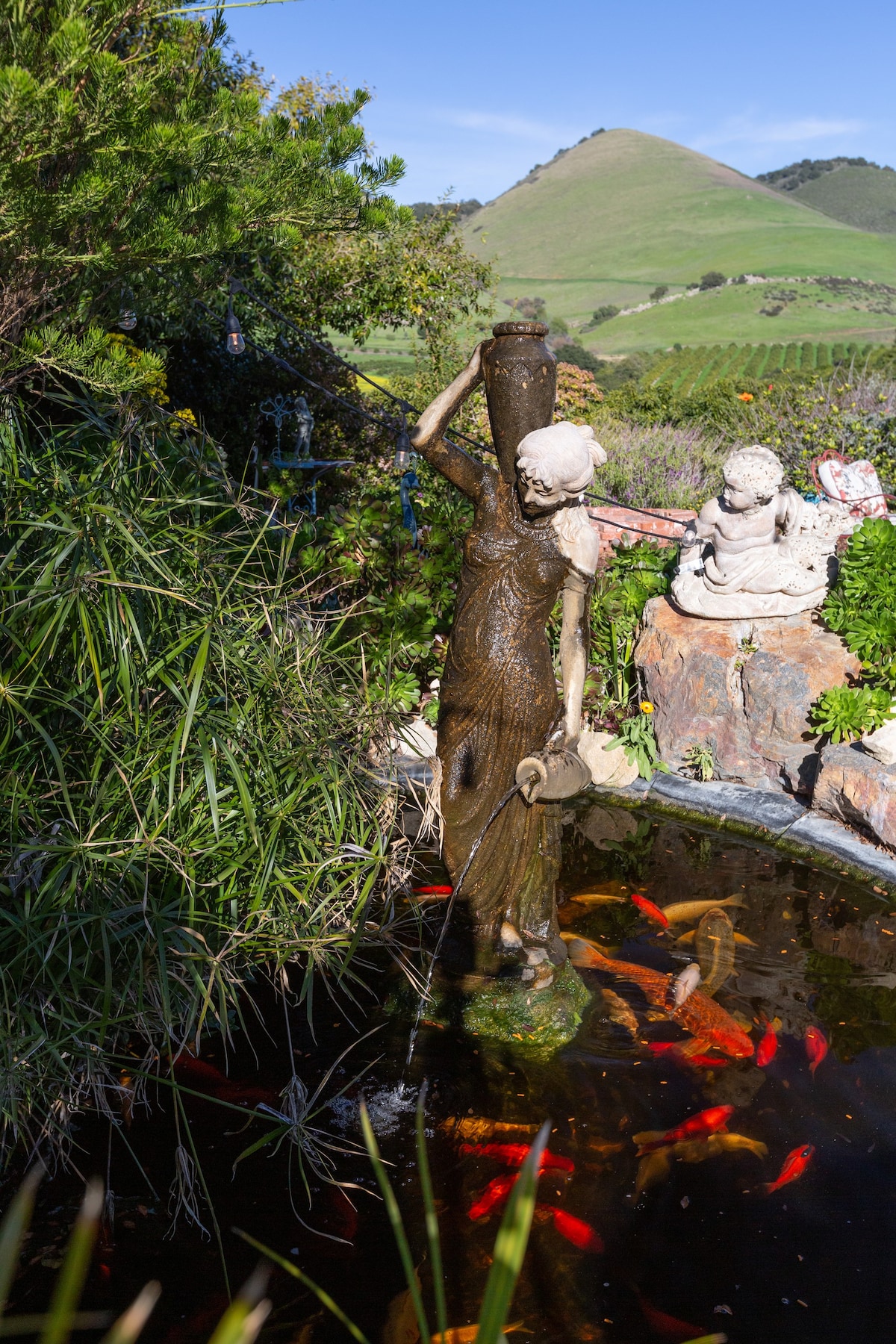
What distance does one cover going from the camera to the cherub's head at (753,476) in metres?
5.24

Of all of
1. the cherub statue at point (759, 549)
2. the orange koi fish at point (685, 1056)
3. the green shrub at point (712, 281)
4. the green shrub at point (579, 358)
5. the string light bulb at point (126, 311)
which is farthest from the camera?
the green shrub at point (712, 281)

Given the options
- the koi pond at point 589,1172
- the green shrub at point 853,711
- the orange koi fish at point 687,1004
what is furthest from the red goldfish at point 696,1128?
the green shrub at point 853,711

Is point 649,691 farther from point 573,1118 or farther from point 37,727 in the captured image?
point 37,727

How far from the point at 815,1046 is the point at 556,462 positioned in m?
2.10

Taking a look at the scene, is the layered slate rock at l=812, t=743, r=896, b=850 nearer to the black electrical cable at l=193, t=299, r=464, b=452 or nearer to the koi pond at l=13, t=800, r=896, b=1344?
the koi pond at l=13, t=800, r=896, b=1344

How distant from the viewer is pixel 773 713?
5.06m

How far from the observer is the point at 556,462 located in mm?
2730

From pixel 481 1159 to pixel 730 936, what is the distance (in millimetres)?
1588

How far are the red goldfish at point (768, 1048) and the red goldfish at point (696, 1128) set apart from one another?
29 cm

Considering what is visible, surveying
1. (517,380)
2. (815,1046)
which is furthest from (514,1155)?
(517,380)

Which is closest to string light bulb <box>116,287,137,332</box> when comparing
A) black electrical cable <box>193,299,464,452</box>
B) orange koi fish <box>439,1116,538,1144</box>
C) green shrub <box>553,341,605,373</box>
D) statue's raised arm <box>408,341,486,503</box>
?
black electrical cable <box>193,299,464,452</box>

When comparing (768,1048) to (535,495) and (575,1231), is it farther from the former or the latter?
(535,495)

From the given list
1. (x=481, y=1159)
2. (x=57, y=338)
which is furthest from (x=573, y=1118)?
(x=57, y=338)

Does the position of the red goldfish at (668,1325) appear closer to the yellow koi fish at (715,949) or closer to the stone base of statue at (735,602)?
the yellow koi fish at (715,949)
